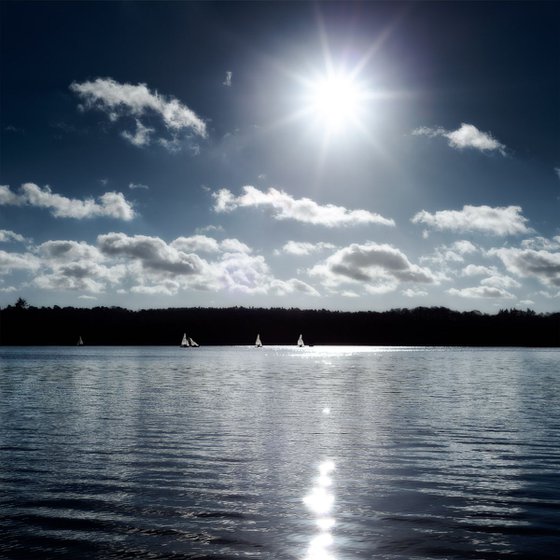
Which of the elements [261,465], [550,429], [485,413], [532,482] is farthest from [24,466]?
[485,413]

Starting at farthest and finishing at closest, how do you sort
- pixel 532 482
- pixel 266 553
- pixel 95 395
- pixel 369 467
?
1. pixel 95 395
2. pixel 369 467
3. pixel 532 482
4. pixel 266 553

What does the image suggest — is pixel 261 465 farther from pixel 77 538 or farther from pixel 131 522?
pixel 77 538

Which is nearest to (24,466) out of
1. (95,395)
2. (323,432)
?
(323,432)

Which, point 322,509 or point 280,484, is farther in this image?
point 280,484

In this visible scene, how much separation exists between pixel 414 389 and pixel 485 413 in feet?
73.9

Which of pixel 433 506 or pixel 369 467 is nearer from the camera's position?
pixel 433 506

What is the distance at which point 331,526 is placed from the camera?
16781 millimetres

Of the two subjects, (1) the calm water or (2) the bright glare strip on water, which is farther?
(1) the calm water

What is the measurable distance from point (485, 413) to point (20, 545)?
115 feet

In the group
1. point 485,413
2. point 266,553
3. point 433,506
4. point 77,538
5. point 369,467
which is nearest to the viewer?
point 266,553

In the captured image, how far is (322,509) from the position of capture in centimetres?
1850

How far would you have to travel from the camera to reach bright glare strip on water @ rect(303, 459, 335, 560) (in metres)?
14.7

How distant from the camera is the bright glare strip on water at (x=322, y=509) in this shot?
1470cm

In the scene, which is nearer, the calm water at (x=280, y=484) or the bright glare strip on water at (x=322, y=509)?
the bright glare strip on water at (x=322, y=509)
